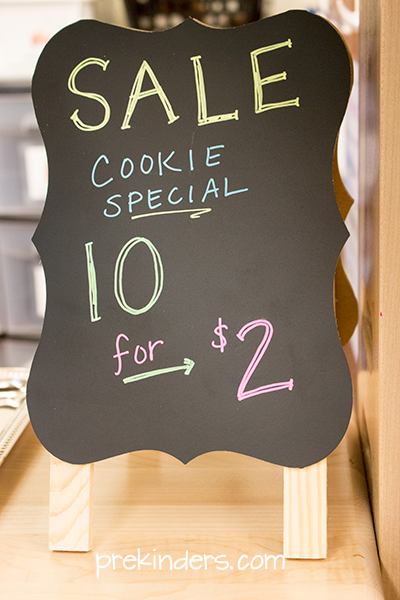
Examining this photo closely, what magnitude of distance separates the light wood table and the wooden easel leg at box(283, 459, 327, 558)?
2cm

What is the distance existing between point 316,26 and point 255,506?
707 millimetres

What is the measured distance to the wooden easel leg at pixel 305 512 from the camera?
68cm

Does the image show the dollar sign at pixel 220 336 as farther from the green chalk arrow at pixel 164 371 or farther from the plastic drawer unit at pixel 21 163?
the plastic drawer unit at pixel 21 163

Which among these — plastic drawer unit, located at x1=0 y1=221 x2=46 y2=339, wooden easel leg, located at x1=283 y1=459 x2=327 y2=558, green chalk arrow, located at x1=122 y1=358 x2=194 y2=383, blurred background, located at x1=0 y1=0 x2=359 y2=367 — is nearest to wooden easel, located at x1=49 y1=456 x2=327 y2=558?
wooden easel leg, located at x1=283 y1=459 x2=327 y2=558

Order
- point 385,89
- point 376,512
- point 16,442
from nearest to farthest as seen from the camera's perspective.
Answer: point 385,89 → point 376,512 → point 16,442

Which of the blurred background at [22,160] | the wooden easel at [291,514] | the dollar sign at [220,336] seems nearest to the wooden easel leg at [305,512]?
the wooden easel at [291,514]

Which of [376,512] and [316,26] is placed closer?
[316,26]

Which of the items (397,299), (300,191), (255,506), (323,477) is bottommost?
(255,506)

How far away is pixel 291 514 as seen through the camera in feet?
2.24

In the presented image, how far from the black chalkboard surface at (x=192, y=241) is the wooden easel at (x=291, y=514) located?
1.1 inches

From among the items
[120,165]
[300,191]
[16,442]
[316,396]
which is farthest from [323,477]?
[16,442]

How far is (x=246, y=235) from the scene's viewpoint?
67cm

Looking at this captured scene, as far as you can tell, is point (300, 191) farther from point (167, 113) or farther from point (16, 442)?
point (16, 442)

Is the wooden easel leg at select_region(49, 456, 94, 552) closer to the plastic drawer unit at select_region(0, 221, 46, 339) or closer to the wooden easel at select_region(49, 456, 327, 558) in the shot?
the wooden easel at select_region(49, 456, 327, 558)
